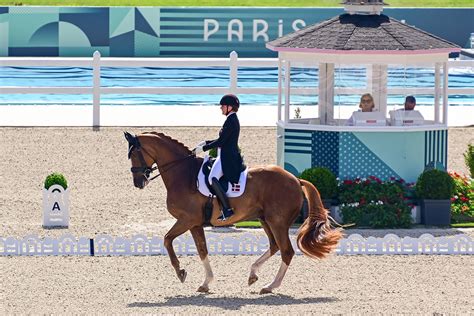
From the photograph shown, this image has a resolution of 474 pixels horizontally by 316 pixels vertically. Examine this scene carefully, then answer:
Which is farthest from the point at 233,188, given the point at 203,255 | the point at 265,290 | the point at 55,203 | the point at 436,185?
the point at 436,185

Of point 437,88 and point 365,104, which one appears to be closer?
point 365,104

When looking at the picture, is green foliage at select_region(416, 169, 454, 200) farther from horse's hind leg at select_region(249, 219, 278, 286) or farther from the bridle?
the bridle

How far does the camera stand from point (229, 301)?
46.0 ft

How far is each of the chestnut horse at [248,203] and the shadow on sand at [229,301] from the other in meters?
0.37

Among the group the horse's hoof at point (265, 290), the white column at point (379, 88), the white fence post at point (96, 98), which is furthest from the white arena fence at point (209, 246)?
the white fence post at point (96, 98)


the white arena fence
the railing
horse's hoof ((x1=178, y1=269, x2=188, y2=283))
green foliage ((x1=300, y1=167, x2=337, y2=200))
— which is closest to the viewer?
horse's hoof ((x1=178, y1=269, x2=188, y2=283))

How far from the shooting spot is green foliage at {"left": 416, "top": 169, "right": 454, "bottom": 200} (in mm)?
18375

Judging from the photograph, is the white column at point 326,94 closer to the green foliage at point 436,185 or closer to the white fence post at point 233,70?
the green foliage at point 436,185

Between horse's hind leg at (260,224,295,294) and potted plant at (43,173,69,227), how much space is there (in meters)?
4.32

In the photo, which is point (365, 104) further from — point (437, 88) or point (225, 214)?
point (225, 214)

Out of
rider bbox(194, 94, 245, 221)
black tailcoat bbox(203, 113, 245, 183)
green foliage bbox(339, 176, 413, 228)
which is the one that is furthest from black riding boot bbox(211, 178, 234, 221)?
green foliage bbox(339, 176, 413, 228)

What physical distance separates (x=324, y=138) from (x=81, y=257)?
4.22 meters

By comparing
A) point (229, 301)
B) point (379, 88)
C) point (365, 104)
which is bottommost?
point (229, 301)

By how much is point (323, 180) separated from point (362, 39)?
2.08 m
